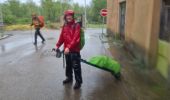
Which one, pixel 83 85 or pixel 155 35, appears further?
pixel 155 35

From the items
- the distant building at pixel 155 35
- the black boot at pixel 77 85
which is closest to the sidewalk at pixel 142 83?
the distant building at pixel 155 35

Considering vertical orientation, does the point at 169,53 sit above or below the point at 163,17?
below

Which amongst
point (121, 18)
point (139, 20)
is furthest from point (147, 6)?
point (121, 18)

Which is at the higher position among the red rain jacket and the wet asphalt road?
the red rain jacket

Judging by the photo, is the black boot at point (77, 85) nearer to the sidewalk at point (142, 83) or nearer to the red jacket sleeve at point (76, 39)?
the red jacket sleeve at point (76, 39)

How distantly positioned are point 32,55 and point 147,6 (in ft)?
18.4

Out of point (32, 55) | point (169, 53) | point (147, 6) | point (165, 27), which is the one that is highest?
point (147, 6)

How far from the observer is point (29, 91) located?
271 inches

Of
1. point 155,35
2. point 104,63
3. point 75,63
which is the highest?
point 155,35

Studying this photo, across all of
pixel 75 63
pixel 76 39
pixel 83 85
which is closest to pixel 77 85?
pixel 83 85

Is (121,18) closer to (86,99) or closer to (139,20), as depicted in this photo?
(139,20)

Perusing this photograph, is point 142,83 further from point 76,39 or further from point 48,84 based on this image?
point 48,84

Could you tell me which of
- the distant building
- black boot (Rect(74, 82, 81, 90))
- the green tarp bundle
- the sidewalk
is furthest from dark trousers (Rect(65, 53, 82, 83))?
the distant building

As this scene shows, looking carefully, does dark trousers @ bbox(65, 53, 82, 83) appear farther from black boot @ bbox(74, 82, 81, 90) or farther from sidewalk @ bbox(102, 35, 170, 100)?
sidewalk @ bbox(102, 35, 170, 100)
